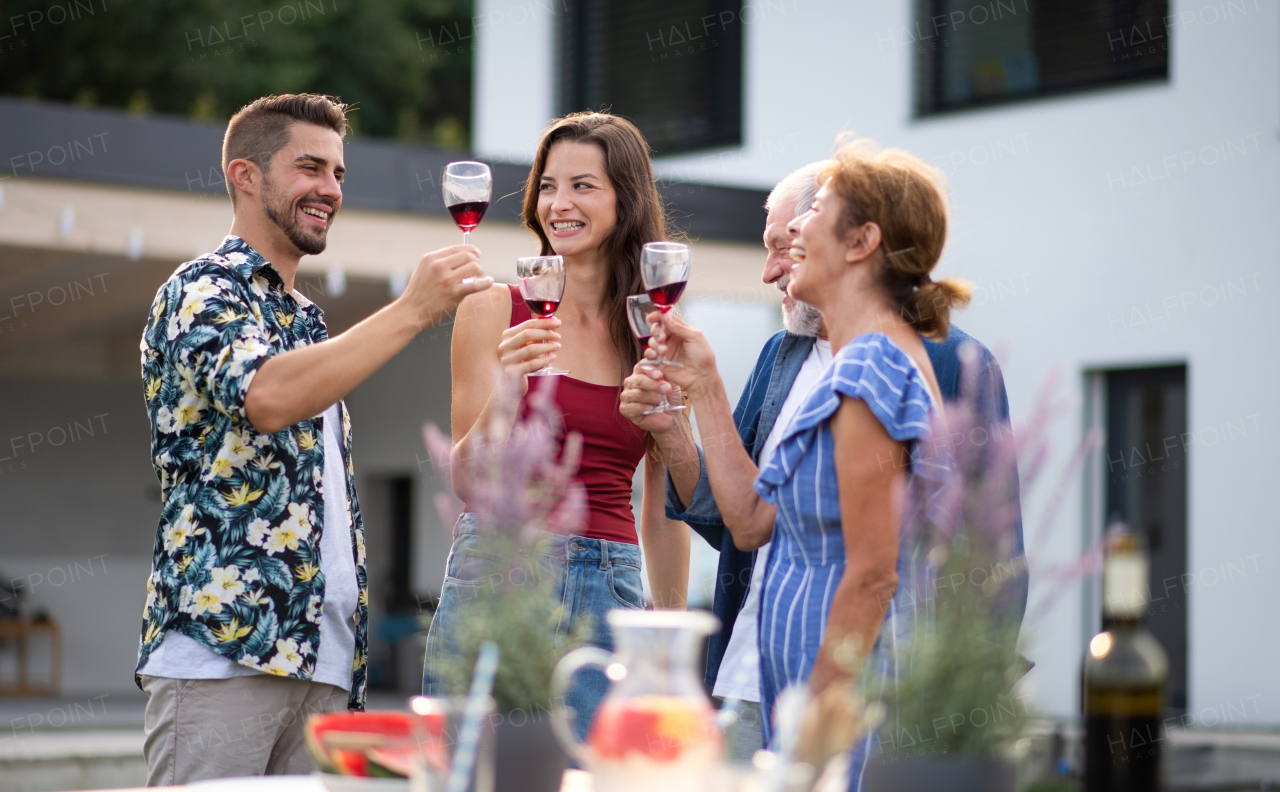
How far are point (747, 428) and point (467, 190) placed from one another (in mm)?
735

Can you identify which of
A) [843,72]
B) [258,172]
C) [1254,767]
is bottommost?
[1254,767]

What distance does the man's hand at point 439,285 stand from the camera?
230cm

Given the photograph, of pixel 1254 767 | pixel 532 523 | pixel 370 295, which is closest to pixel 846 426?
pixel 532 523

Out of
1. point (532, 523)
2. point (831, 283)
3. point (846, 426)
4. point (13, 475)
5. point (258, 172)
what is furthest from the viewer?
point (13, 475)

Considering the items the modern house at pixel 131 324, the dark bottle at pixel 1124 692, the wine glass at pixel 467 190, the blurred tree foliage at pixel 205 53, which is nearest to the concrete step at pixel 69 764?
the modern house at pixel 131 324

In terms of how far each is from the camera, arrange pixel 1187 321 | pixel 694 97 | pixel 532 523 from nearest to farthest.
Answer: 1. pixel 532 523
2. pixel 1187 321
3. pixel 694 97

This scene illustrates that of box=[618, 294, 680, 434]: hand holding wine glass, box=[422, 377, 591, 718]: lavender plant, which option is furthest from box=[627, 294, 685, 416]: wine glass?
box=[422, 377, 591, 718]: lavender plant

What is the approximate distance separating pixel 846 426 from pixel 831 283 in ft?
0.87

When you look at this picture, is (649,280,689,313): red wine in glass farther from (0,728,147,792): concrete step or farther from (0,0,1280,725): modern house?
(0,728,147,792): concrete step

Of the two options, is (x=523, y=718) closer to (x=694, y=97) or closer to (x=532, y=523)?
(x=532, y=523)

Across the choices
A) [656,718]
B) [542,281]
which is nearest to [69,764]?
[542,281]

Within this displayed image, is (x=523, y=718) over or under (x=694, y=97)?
under

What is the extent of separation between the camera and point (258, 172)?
2.72 metres

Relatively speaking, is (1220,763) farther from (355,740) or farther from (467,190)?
(355,740)
